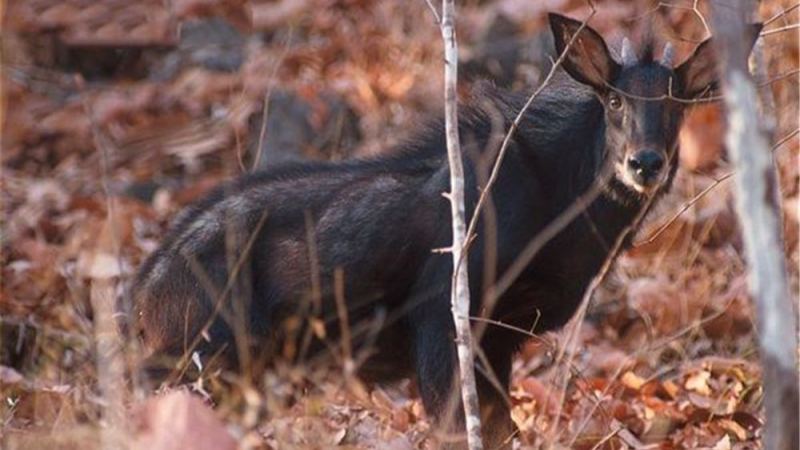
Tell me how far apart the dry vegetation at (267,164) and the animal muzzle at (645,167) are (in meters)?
0.56

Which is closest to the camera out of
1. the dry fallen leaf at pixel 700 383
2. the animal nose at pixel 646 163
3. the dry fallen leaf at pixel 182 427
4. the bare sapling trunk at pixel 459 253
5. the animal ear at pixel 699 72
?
the dry fallen leaf at pixel 182 427

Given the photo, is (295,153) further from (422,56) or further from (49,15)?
(49,15)

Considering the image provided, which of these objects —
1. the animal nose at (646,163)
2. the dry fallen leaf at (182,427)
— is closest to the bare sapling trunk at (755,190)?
the dry fallen leaf at (182,427)

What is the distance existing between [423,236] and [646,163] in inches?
43.3

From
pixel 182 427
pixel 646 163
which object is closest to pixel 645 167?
pixel 646 163

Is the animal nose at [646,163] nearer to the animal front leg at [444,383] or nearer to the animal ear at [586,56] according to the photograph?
the animal ear at [586,56]

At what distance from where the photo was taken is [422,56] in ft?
48.9

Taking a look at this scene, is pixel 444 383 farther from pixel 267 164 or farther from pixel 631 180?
pixel 267 164

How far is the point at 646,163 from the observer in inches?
306

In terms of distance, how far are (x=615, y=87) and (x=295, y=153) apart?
5665 millimetres

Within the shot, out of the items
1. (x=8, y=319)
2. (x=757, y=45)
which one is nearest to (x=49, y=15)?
(x=8, y=319)

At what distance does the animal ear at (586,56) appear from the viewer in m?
7.84

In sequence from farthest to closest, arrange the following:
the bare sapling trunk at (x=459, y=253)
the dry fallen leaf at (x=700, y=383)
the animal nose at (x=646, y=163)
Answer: the dry fallen leaf at (x=700, y=383), the animal nose at (x=646, y=163), the bare sapling trunk at (x=459, y=253)

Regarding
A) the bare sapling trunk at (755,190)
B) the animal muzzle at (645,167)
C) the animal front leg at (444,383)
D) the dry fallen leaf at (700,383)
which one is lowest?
the dry fallen leaf at (700,383)
